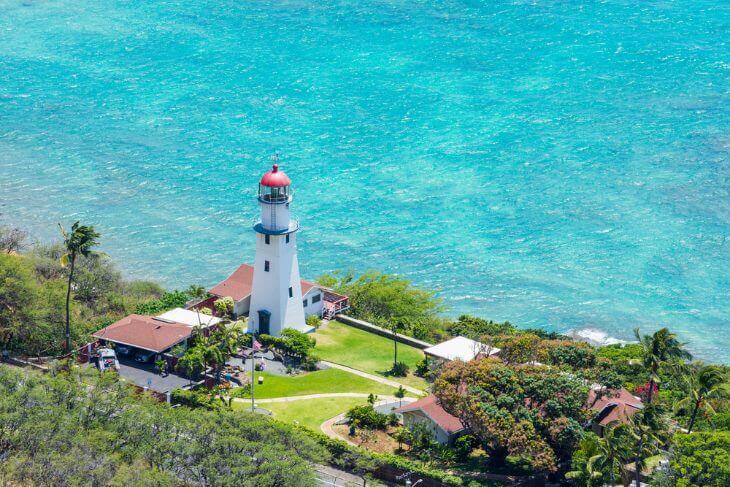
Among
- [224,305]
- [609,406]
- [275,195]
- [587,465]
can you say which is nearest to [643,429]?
[587,465]

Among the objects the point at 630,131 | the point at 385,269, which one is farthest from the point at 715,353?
the point at 630,131

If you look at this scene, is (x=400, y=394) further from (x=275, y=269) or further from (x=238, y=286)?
(x=238, y=286)

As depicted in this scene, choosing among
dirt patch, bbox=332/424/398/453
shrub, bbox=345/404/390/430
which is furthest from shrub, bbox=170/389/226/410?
shrub, bbox=345/404/390/430

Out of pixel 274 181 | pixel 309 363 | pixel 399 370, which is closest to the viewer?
pixel 399 370

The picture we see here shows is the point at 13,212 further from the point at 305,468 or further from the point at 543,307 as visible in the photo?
the point at 305,468

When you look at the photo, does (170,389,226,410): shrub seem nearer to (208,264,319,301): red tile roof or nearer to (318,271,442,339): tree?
(208,264,319,301): red tile roof

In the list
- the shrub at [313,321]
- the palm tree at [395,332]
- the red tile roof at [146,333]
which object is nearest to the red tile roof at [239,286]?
the shrub at [313,321]
